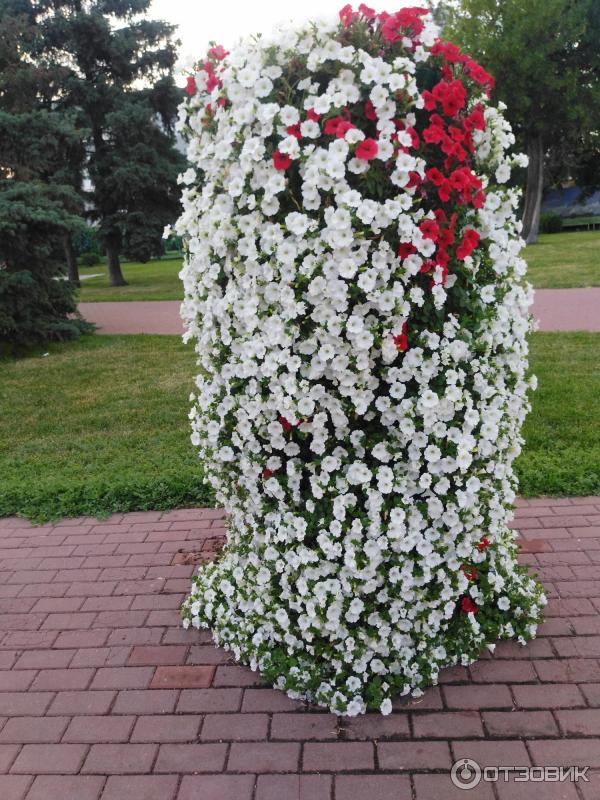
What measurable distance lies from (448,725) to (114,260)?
65.3 feet

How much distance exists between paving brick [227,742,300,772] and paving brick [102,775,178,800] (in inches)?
7.9

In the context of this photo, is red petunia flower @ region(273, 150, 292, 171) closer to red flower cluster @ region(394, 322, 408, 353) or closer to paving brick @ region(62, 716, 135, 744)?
red flower cluster @ region(394, 322, 408, 353)

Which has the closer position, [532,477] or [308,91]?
[308,91]

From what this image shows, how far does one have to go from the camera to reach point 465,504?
2344mm

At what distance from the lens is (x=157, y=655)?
287 cm

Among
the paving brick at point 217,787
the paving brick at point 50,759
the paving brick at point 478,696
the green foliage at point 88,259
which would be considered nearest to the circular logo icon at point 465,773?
the paving brick at point 478,696

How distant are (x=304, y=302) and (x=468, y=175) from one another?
2.22 feet

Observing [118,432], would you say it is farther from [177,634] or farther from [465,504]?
[465,504]

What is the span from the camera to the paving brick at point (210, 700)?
254 cm

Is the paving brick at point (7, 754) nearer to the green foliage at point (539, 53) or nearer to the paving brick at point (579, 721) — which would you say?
the paving brick at point (579, 721)

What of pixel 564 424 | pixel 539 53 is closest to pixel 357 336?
pixel 564 424

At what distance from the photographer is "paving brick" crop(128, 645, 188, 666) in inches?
111

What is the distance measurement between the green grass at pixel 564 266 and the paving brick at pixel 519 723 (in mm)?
11232

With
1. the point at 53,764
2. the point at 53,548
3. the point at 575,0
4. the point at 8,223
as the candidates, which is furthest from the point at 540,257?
the point at 53,764
